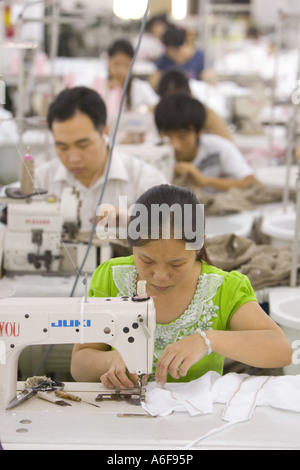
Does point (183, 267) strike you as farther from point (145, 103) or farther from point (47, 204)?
point (145, 103)

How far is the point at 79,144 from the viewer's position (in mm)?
2611

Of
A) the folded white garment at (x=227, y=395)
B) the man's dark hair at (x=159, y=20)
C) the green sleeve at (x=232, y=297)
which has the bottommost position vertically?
the folded white garment at (x=227, y=395)

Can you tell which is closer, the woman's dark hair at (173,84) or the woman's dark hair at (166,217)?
the woman's dark hair at (166,217)

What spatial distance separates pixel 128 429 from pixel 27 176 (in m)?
1.17

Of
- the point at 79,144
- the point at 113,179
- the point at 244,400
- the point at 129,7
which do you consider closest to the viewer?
the point at 244,400

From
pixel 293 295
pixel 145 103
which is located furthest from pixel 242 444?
pixel 145 103

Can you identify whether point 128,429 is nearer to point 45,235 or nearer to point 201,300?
point 201,300

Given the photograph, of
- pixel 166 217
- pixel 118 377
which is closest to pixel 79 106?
pixel 166 217

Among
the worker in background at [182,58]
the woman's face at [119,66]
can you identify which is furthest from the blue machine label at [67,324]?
the worker in background at [182,58]

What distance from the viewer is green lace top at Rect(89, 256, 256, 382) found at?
1658 millimetres

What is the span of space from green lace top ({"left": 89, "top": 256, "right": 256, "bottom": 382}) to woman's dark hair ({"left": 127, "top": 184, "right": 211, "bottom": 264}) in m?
0.13

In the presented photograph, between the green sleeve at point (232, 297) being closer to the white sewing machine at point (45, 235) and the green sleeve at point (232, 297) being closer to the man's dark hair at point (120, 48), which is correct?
the white sewing machine at point (45, 235)

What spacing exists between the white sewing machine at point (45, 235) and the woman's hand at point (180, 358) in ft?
2.83

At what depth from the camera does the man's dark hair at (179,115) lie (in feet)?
12.0
